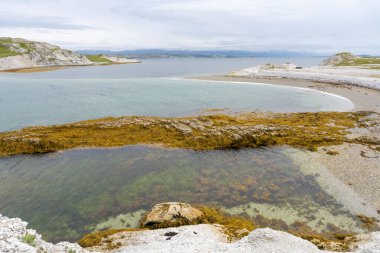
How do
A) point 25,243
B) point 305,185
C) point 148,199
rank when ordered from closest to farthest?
point 25,243 < point 148,199 < point 305,185

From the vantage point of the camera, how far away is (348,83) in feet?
284

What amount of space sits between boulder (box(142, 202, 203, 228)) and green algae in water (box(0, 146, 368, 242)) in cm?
173

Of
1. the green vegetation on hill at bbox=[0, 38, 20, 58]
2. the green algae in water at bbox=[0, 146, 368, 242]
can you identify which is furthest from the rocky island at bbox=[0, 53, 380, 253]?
the green vegetation on hill at bbox=[0, 38, 20, 58]

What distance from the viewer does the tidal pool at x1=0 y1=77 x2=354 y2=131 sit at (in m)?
52.9

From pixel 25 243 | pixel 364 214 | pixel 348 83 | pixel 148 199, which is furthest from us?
pixel 348 83

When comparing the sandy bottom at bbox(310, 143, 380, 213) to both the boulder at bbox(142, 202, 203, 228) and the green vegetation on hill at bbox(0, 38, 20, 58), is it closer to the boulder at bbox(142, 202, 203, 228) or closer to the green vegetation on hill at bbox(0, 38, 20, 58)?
the boulder at bbox(142, 202, 203, 228)

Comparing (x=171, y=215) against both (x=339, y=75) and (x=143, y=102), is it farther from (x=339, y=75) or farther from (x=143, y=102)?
(x=339, y=75)

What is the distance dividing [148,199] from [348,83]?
8711 centimetres

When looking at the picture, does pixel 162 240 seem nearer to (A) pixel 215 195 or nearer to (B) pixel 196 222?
(B) pixel 196 222

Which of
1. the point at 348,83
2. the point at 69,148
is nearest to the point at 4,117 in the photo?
the point at 69,148

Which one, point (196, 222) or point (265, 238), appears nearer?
point (265, 238)

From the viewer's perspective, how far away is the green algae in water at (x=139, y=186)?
71.5 feet

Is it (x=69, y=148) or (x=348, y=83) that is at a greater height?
(x=348, y=83)

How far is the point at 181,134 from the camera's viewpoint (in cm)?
3962
